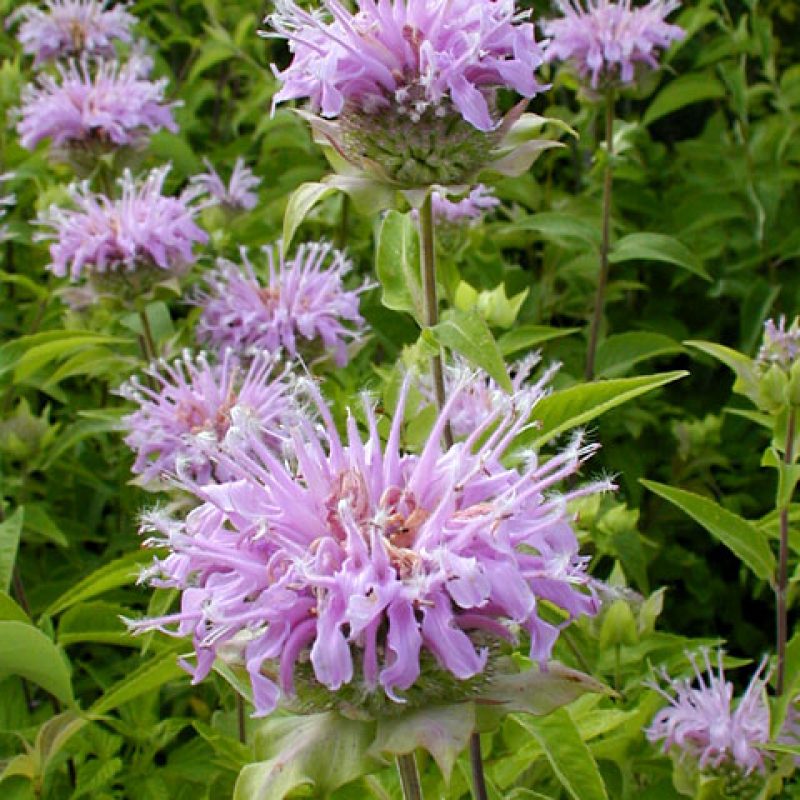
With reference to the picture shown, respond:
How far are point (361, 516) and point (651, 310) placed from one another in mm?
1936

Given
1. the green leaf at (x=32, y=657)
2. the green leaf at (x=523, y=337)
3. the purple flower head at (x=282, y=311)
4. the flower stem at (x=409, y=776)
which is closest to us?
the flower stem at (x=409, y=776)

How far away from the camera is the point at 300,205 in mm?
1214

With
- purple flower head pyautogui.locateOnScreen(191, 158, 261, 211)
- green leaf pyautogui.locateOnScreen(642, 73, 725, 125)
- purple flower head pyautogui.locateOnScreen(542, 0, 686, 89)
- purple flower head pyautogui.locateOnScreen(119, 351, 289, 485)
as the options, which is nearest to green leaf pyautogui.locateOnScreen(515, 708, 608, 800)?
purple flower head pyautogui.locateOnScreen(119, 351, 289, 485)

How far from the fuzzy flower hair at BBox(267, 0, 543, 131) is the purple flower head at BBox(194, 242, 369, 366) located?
83 cm

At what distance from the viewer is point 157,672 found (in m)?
1.17

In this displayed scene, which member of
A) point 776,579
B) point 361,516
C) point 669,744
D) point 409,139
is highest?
point 409,139

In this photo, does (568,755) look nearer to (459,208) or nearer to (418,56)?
(418,56)

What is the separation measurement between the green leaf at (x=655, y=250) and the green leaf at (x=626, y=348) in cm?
14

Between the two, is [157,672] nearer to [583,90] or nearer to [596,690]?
[596,690]

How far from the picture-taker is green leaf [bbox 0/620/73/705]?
3.39 feet

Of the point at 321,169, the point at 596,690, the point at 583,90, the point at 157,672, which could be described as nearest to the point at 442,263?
the point at 583,90

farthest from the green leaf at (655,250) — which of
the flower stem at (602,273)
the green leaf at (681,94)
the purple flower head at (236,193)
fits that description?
the purple flower head at (236,193)

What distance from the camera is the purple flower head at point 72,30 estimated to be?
2938mm

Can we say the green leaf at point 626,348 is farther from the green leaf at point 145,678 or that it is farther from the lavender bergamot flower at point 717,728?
the green leaf at point 145,678
